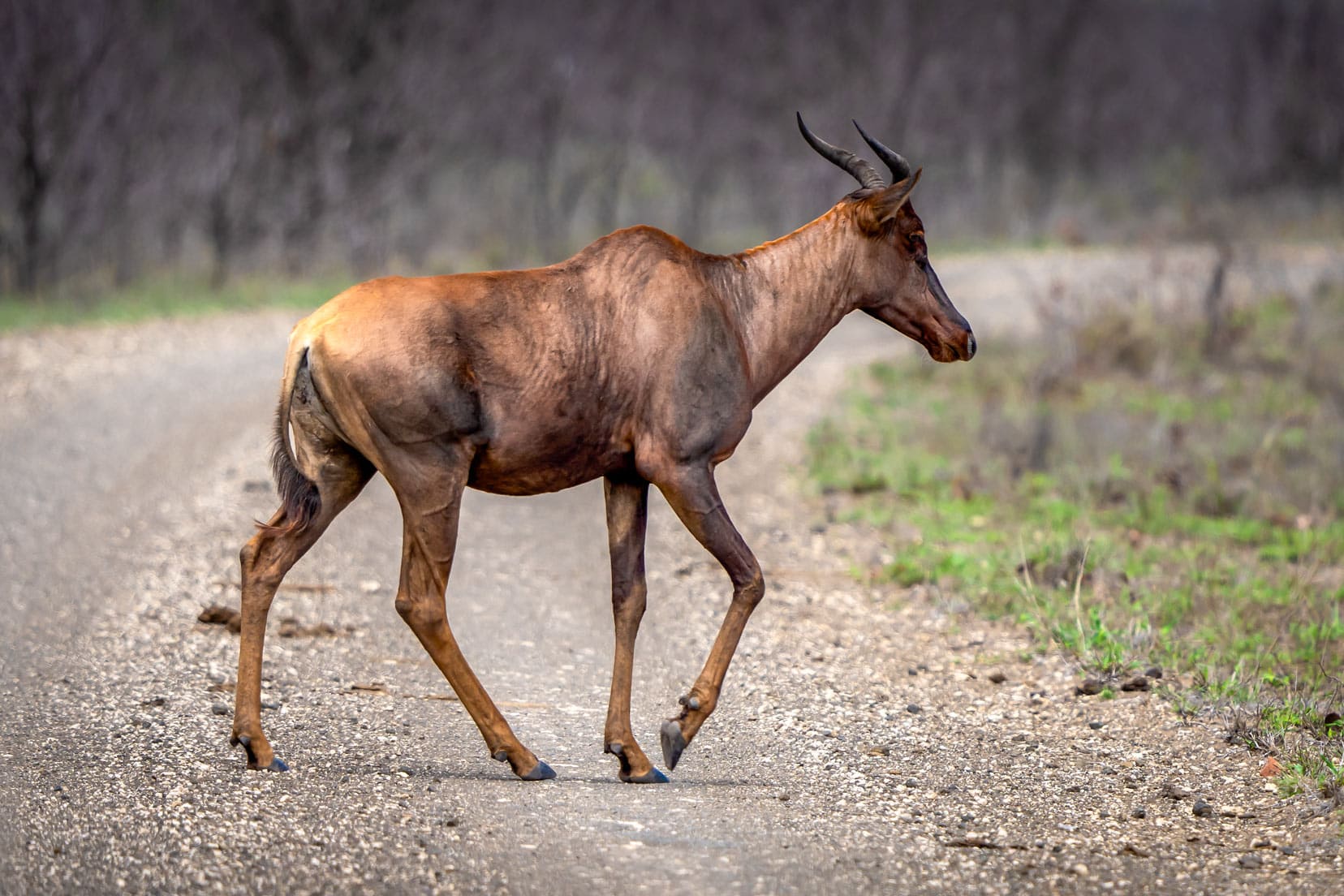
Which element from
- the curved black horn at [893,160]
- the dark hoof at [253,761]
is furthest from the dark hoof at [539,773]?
the curved black horn at [893,160]

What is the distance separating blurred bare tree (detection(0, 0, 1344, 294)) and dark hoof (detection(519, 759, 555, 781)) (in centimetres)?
1604

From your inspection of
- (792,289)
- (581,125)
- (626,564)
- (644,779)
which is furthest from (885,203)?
(581,125)

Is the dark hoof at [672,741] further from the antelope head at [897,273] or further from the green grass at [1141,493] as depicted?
the green grass at [1141,493]

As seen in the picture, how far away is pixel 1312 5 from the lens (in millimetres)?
34781

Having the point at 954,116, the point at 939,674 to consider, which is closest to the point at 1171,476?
the point at 939,674

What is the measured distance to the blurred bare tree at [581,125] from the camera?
20.4 meters

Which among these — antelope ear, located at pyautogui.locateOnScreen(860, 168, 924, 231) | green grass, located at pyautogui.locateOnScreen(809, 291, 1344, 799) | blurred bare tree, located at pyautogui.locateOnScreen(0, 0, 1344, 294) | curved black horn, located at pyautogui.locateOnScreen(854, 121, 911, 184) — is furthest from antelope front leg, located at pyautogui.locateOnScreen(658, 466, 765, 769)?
blurred bare tree, located at pyautogui.locateOnScreen(0, 0, 1344, 294)

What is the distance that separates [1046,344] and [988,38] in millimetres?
22679

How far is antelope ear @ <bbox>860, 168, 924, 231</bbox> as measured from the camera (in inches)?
205

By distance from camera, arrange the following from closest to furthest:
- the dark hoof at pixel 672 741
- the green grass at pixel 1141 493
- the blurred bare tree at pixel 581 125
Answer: the dark hoof at pixel 672 741, the green grass at pixel 1141 493, the blurred bare tree at pixel 581 125

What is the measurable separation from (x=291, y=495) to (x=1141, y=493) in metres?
6.66

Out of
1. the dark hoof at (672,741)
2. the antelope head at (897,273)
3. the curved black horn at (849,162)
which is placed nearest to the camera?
the dark hoof at (672,741)

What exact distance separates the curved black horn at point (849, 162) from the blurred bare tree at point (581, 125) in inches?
607

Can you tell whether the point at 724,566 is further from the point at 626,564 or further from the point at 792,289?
the point at 792,289
